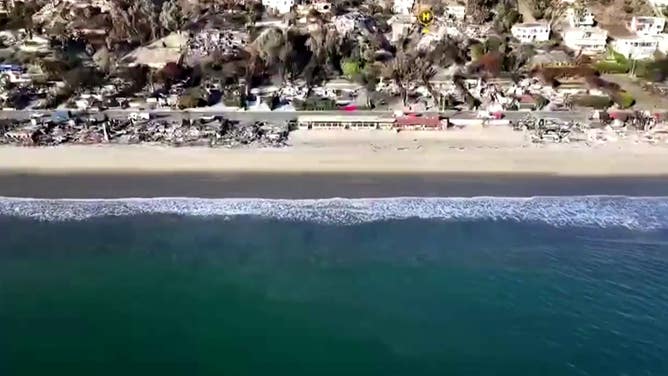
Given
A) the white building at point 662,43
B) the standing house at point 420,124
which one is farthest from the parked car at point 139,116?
the white building at point 662,43

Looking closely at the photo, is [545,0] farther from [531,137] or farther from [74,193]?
[74,193]

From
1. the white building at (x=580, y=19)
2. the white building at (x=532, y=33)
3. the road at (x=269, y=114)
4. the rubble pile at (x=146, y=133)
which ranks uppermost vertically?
the white building at (x=580, y=19)

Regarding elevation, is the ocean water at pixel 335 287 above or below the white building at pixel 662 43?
below

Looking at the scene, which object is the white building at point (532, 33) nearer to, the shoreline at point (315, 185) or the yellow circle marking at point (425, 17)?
the yellow circle marking at point (425, 17)

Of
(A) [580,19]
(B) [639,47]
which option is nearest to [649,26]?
(B) [639,47]

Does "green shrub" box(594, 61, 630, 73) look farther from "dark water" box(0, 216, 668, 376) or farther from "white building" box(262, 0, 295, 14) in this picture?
"white building" box(262, 0, 295, 14)

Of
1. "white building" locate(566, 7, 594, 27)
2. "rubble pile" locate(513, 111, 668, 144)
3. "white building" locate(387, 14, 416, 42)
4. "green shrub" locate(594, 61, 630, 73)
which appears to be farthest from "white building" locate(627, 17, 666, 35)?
"white building" locate(387, 14, 416, 42)
